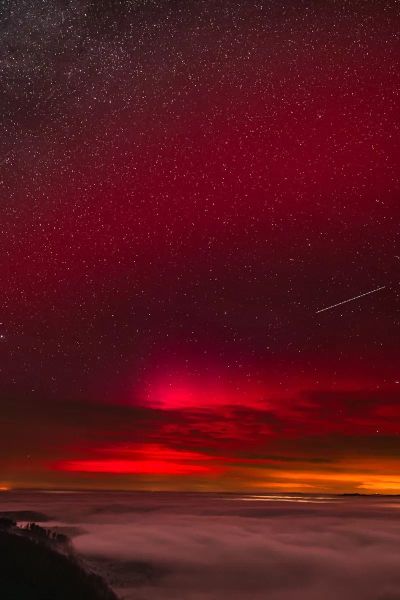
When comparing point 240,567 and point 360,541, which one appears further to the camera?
point 360,541

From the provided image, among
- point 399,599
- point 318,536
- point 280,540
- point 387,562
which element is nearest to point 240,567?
point 387,562

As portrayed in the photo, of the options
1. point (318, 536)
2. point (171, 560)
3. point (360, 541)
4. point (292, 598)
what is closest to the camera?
point (292, 598)

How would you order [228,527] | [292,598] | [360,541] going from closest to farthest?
[292,598] → [360,541] → [228,527]

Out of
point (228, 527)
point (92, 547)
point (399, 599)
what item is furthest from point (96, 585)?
point (228, 527)

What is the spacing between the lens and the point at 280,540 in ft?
149

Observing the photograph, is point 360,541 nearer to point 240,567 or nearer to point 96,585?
point 240,567

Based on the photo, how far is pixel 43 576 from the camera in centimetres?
1989

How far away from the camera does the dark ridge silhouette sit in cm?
1691

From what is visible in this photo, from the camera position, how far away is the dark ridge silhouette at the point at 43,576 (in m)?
16.9

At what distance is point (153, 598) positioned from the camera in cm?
2014

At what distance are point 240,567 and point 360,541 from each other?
17658 mm

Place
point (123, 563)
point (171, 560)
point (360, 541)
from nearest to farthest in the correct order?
point (123, 563) → point (171, 560) → point (360, 541)

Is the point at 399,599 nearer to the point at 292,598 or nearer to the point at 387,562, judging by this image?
the point at 292,598

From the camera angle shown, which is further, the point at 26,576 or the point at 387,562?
the point at 387,562
